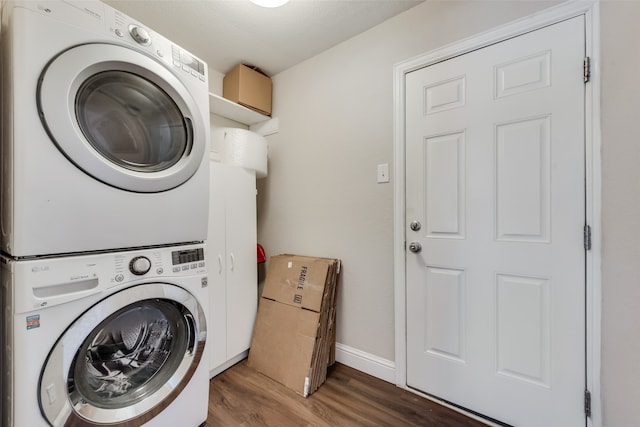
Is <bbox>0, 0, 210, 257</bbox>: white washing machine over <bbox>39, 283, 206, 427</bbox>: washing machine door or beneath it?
over

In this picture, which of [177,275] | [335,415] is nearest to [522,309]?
[335,415]

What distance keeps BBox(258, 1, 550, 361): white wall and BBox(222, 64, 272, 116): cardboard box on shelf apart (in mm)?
126

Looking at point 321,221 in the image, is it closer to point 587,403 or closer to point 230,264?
point 230,264

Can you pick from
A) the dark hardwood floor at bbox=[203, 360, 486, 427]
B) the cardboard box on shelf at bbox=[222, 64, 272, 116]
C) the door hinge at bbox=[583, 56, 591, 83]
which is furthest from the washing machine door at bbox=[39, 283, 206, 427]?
the door hinge at bbox=[583, 56, 591, 83]

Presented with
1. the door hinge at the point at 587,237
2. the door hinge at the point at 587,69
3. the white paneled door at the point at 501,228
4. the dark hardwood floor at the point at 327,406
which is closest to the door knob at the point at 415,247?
the white paneled door at the point at 501,228

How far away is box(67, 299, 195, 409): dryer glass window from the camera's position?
92 cm

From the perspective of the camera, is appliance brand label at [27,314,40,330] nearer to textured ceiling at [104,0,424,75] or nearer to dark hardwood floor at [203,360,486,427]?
dark hardwood floor at [203,360,486,427]

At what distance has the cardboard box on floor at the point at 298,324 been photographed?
1.55 metres

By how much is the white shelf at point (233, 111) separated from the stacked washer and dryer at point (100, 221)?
2.34 feet

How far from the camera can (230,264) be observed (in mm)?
1718

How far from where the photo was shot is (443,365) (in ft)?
4.61

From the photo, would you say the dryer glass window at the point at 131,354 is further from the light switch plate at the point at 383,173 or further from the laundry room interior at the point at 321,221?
the light switch plate at the point at 383,173

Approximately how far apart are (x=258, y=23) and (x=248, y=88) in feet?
1.60

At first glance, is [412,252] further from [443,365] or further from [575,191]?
[575,191]
